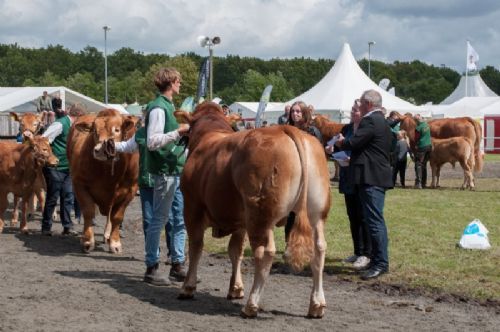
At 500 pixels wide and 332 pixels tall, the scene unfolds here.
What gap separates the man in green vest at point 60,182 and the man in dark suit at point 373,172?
5.74 metres

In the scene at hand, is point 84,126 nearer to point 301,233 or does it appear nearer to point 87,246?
point 87,246

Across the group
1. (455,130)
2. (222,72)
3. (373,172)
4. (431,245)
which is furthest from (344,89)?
(222,72)

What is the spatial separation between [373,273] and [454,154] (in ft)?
49.6

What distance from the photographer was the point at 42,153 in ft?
43.6

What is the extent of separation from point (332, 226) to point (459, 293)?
5694mm

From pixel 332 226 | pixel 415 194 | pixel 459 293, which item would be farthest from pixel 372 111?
pixel 415 194

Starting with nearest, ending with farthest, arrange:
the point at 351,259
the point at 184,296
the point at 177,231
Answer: the point at 184,296 → the point at 177,231 → the point at 351,259

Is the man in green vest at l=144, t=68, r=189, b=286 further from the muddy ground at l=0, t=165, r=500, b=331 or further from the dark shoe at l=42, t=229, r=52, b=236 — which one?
the dark shoe at l=42, t=229, r=52, b=236

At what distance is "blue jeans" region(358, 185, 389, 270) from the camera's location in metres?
9.43

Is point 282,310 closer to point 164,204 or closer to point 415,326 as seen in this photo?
point 415,326

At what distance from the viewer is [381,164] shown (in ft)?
31.2

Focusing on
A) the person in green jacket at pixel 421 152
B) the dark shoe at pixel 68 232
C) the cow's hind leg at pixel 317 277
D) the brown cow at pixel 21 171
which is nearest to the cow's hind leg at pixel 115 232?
the dark shoe at pixel 68 232

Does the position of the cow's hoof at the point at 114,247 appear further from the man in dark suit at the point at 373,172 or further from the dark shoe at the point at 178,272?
the man in dark suit at the point at 373,172

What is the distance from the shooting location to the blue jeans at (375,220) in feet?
30.9
